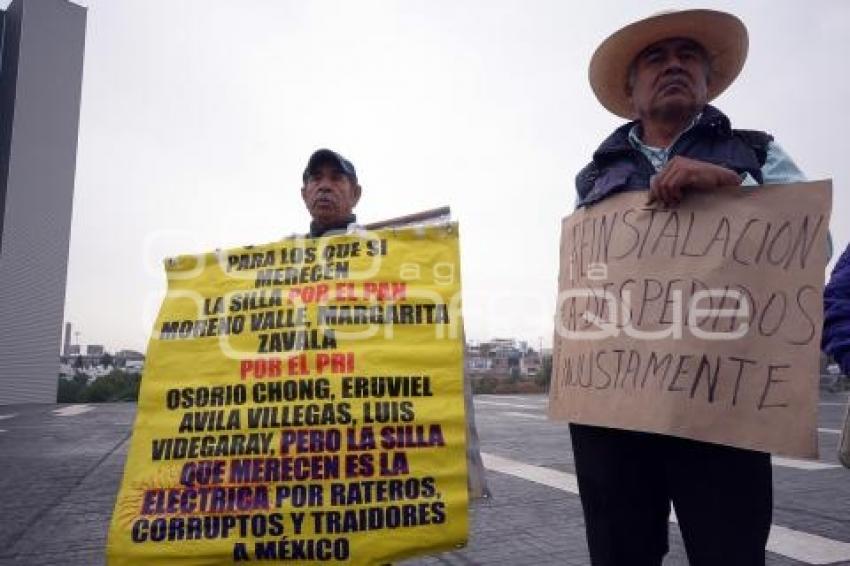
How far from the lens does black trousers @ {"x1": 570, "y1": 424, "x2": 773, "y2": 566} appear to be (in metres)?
1.50

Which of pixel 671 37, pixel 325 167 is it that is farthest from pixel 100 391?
pixel 671 37

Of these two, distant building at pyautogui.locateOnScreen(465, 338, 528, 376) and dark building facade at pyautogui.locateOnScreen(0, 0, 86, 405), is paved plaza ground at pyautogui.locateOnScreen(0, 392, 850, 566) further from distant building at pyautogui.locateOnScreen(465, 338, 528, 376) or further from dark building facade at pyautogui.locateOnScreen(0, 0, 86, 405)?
distant building at pyautogui.locateOnScreen(465, 338, 528, 376)

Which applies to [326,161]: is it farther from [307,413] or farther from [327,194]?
[307,413]

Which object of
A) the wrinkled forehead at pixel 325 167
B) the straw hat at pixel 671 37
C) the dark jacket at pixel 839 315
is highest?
the straw hat at pixel 671 37

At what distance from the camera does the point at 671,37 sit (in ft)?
6.41

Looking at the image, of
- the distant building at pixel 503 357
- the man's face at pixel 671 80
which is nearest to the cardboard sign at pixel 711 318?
the man's face at pixel 671 80

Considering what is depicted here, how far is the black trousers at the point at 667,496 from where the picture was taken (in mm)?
1498

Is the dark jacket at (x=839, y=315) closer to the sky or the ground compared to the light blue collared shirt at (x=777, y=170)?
closer to the ground

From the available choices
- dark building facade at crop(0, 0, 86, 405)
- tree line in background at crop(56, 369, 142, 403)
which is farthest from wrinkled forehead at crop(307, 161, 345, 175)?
tree line in background at crop(56, 369, 142, 403)

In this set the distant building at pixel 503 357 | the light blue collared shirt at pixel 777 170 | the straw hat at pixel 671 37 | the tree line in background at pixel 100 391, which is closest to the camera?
the light blue collared shirt at pixel 777 170

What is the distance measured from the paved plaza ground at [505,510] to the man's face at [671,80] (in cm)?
243

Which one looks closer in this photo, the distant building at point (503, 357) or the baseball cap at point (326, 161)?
the baseball cap at point (326, 161)

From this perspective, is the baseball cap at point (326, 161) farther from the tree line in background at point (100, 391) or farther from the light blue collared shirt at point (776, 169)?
the tree line in background at point (100, 391)

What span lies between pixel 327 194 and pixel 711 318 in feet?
5.33
